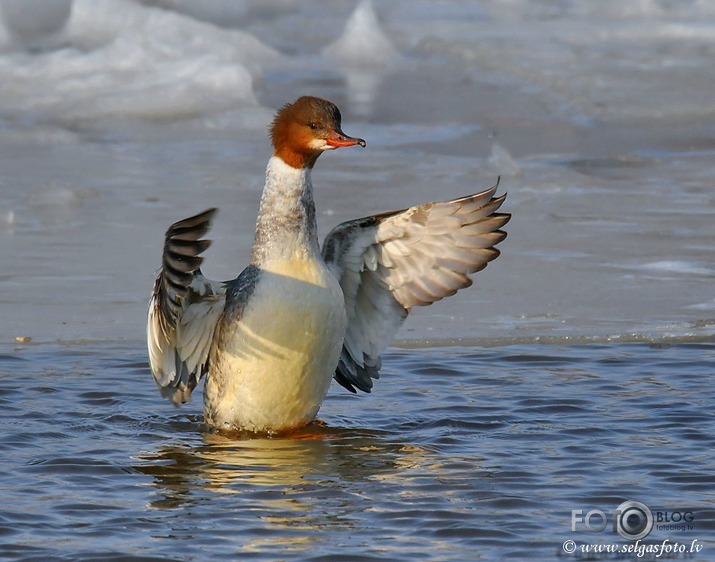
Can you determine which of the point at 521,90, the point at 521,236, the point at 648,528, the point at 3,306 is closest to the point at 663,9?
the point at 521,90

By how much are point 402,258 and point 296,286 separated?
59cm

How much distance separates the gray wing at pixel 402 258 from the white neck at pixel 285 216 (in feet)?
0.58

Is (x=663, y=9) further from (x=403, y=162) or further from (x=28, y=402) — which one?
(x=28, y=402)

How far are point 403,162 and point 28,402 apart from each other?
16.3 feet

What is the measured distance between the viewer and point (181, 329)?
5648 mm

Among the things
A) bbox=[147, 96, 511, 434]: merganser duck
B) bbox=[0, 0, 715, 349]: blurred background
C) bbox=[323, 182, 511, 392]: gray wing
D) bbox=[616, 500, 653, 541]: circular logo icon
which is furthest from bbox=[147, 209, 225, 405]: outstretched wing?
bbox=[616, 500, 653, 541]: circular logo icon

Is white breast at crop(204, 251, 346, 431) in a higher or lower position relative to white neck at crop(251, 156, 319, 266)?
lower

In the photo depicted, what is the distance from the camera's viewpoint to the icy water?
4.46 metres

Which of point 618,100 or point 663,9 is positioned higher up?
point 663,9

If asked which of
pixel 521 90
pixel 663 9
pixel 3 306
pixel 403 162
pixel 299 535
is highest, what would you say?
pixel 663 9

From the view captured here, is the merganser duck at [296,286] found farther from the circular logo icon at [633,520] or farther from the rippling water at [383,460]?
the circular logo icon at [633,520]

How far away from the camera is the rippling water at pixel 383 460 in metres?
4.22

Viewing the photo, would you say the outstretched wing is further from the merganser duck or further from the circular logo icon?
the circular logo icon

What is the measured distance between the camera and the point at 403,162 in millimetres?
10281
